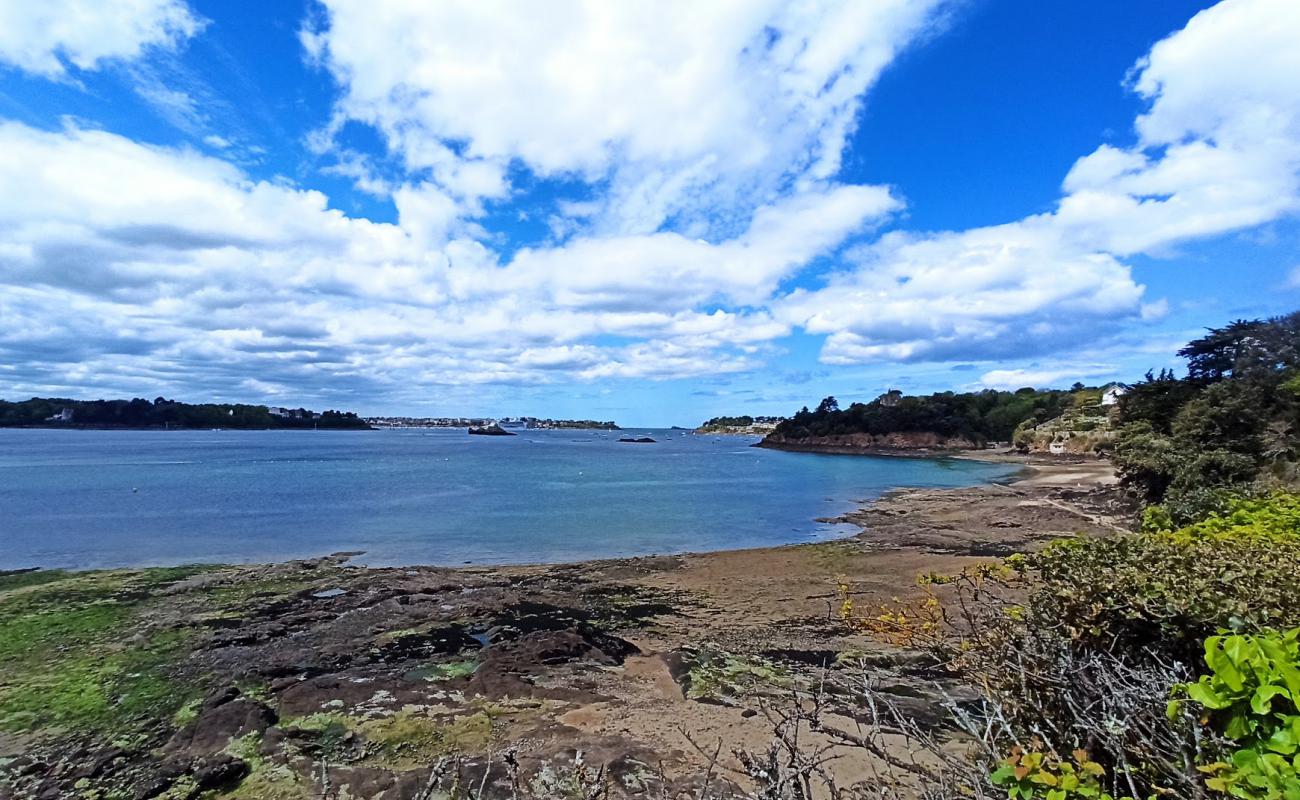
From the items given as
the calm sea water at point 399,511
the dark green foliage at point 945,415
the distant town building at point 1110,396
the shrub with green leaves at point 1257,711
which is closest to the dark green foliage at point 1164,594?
the shrub with green leaves at point 1257,711

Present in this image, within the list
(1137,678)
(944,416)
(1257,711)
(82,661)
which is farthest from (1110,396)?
(82,661)

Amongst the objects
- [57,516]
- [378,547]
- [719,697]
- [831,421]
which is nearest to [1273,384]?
[719,697]

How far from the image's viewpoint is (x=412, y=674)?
1020 cm

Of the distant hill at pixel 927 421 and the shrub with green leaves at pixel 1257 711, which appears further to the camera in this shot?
the distant hill at pixel 927 421

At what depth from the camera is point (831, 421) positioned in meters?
119

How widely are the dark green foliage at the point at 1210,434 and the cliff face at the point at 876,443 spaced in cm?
7411

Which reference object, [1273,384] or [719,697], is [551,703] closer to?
[719,697]

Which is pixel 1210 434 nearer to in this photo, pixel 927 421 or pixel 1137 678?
pixel 1137 678

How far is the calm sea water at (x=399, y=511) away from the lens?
22781mm

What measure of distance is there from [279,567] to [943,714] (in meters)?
17.6

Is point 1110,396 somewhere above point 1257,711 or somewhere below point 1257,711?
above

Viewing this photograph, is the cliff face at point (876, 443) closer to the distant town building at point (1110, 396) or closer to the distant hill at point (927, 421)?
the distant hill at point (927, 421)

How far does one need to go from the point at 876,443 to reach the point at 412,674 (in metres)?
106

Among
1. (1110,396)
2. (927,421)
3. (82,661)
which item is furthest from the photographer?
(927,421)
